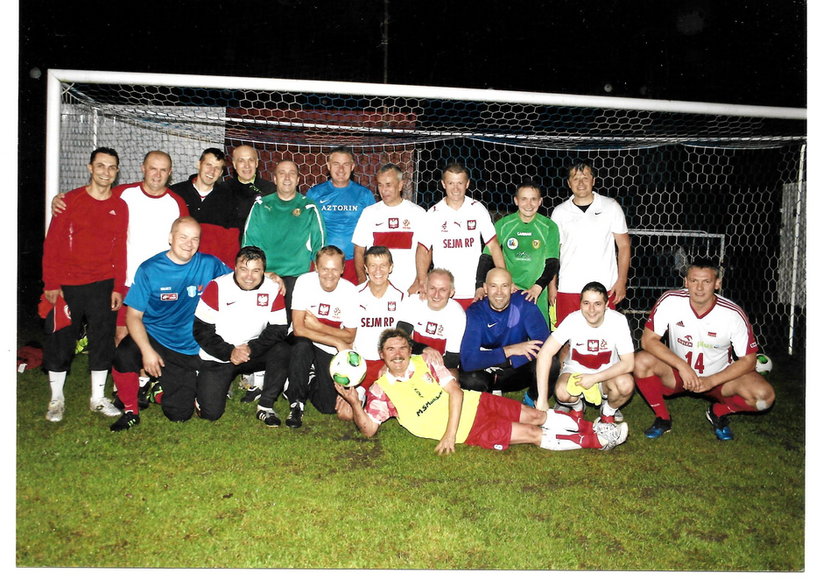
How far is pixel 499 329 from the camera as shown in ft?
13.0

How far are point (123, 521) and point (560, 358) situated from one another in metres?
2.57

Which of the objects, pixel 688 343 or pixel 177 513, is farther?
pixel 688 343

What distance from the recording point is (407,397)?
11.0 ft

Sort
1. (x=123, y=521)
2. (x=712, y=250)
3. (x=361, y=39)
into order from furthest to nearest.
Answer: (x=361, y=39), (x=712, y=250), (x=123, y=521)

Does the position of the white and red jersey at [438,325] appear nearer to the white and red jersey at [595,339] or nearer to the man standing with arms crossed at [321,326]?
the man standing with arms crossed at [321,326]

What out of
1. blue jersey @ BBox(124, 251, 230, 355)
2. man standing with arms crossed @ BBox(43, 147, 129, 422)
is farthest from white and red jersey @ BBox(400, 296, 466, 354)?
man standing with arms crossed @ BBox(43, 147, 129, 422)

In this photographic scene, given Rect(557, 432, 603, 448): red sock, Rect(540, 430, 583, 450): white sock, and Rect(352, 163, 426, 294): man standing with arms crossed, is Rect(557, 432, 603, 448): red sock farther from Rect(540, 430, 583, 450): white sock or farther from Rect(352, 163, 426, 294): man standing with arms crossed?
Rect(352, 163, 426, 294): man standing with arms crossed

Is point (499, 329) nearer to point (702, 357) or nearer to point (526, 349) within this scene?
point (526, 349)

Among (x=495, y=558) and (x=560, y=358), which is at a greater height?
(x=560, y=358)

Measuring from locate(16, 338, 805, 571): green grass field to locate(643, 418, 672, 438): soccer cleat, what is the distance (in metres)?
0.05

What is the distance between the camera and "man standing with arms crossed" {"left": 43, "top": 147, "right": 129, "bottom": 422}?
3689mm

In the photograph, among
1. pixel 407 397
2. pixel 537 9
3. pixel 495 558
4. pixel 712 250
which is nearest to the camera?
pixel 495 558

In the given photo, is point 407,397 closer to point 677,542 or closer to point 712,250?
point 677,542

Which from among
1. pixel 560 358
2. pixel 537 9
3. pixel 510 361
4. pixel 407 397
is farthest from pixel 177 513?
pixel 537 9
